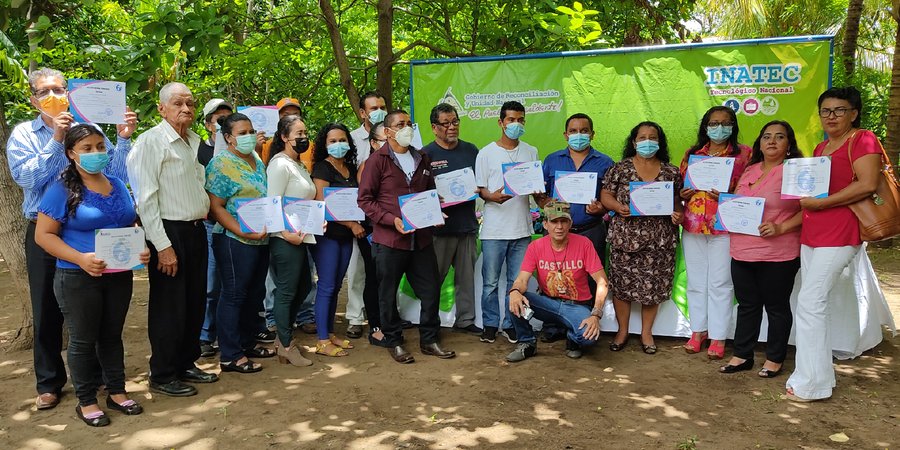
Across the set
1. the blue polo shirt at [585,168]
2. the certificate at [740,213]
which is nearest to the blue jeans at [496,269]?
the blue polo shirt at [585,168]

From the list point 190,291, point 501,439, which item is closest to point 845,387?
point 501,439

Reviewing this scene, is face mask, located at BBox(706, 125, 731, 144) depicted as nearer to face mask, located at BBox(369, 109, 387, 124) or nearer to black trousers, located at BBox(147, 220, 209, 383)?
face mask, located at BBox(369, 109, 387, 124)

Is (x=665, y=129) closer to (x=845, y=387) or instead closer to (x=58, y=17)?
(x=845, y=387)

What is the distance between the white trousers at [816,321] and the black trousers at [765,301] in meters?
0.33

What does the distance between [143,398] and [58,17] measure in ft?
17.8

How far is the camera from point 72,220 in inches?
152

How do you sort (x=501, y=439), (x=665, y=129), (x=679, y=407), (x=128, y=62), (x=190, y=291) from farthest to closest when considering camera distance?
1. (x=665, y=129)
2. (x=128, y=62)
3. (x=190, y=291)
4. (x=679, y=407)
5. (x=501, y=439)

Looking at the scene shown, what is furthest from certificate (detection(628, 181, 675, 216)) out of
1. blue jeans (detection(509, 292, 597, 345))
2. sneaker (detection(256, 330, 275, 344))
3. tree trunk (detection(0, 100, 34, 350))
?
tree trunk (detection(0, 100, 34, 350))

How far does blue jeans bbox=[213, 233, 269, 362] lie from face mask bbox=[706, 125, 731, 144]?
346 cm

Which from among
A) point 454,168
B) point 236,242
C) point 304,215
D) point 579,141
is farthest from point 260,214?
point 579,141

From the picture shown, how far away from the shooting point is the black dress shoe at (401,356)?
533 cm

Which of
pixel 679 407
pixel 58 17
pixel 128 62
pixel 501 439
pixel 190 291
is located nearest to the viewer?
pixel 501 439

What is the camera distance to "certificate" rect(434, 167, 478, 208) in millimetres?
5570

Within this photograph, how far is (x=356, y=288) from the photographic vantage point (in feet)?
20.1
